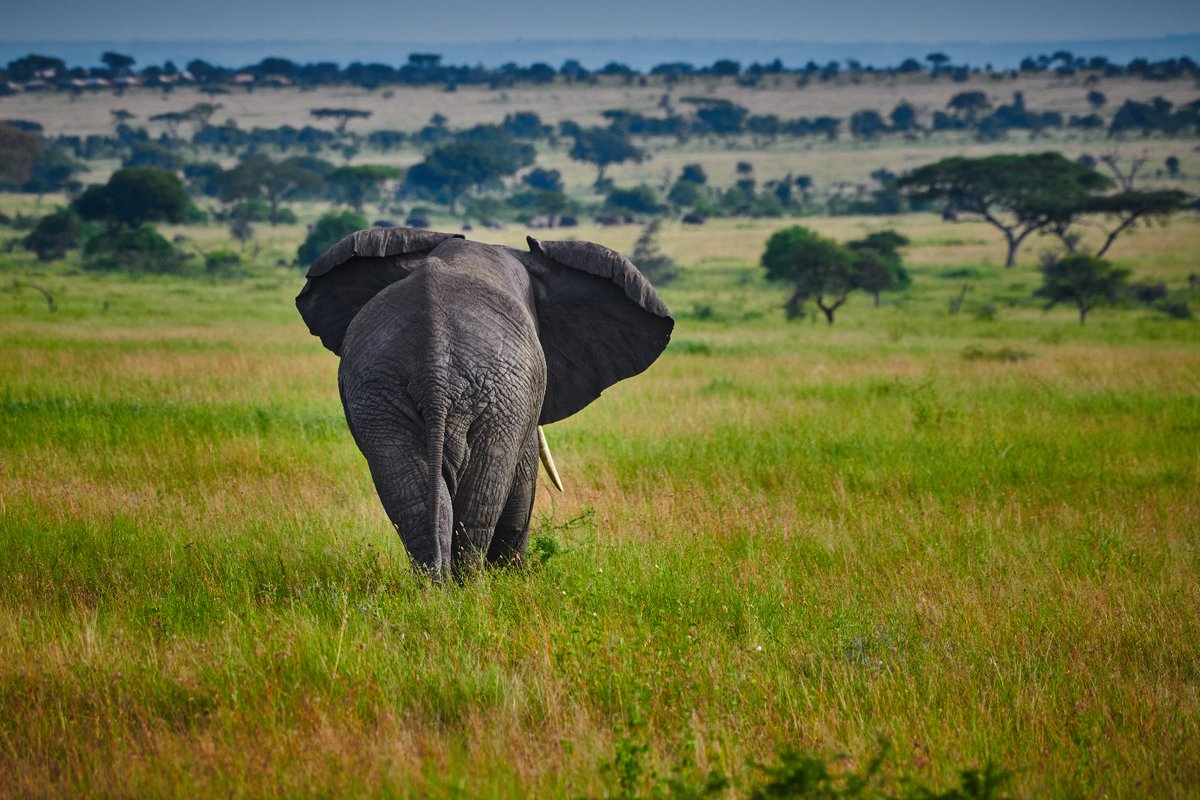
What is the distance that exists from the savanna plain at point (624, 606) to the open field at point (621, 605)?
22 mm

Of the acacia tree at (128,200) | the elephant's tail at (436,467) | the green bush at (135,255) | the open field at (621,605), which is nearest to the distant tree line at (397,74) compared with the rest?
the acacia tree at (128,200)

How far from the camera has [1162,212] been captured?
41125mm

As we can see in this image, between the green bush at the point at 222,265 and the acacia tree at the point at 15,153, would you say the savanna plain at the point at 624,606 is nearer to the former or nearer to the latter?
the green bush at the point at 222,265

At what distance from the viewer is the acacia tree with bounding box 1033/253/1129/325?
98.6ft

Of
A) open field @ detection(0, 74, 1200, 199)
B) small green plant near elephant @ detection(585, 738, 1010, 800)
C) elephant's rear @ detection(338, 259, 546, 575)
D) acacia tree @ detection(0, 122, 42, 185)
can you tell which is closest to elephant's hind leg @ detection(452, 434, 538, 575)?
elephant's rear @ detection(338, 259, 546, 575)

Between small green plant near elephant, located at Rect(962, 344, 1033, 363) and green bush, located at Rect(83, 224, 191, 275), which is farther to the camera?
green bush, located at Rect(83, 224, 191, 275)

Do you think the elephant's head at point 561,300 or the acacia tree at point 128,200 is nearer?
the elephant's head at point 561,300

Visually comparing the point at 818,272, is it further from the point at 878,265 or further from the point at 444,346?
the point at 444,346

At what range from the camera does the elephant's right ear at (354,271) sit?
5.39 meters

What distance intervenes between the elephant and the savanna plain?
0.39m

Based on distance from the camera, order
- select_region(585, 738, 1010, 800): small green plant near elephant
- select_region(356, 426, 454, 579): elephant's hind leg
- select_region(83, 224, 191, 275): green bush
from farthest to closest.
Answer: select_region(83, 224, 191, 275): green bush → select_region(356, 426, 454, 579): elephant's hind leg → select_region(585, 738, 1010, 800): small green plant near elephant

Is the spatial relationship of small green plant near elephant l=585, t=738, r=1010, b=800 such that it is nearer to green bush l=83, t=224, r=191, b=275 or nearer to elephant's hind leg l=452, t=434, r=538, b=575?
elephant's hind leg l=452, t=434, r=538, b=575

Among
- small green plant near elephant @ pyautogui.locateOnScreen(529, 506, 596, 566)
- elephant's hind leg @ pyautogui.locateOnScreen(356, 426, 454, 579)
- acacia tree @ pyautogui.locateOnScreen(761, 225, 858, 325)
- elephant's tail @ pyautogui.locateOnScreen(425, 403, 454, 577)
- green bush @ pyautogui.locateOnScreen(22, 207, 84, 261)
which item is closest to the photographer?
elephant's tail @ pyautogui.locateOnScreen(425, 403, 454, 577)

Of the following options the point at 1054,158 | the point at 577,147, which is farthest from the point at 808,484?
the point at 577,147
